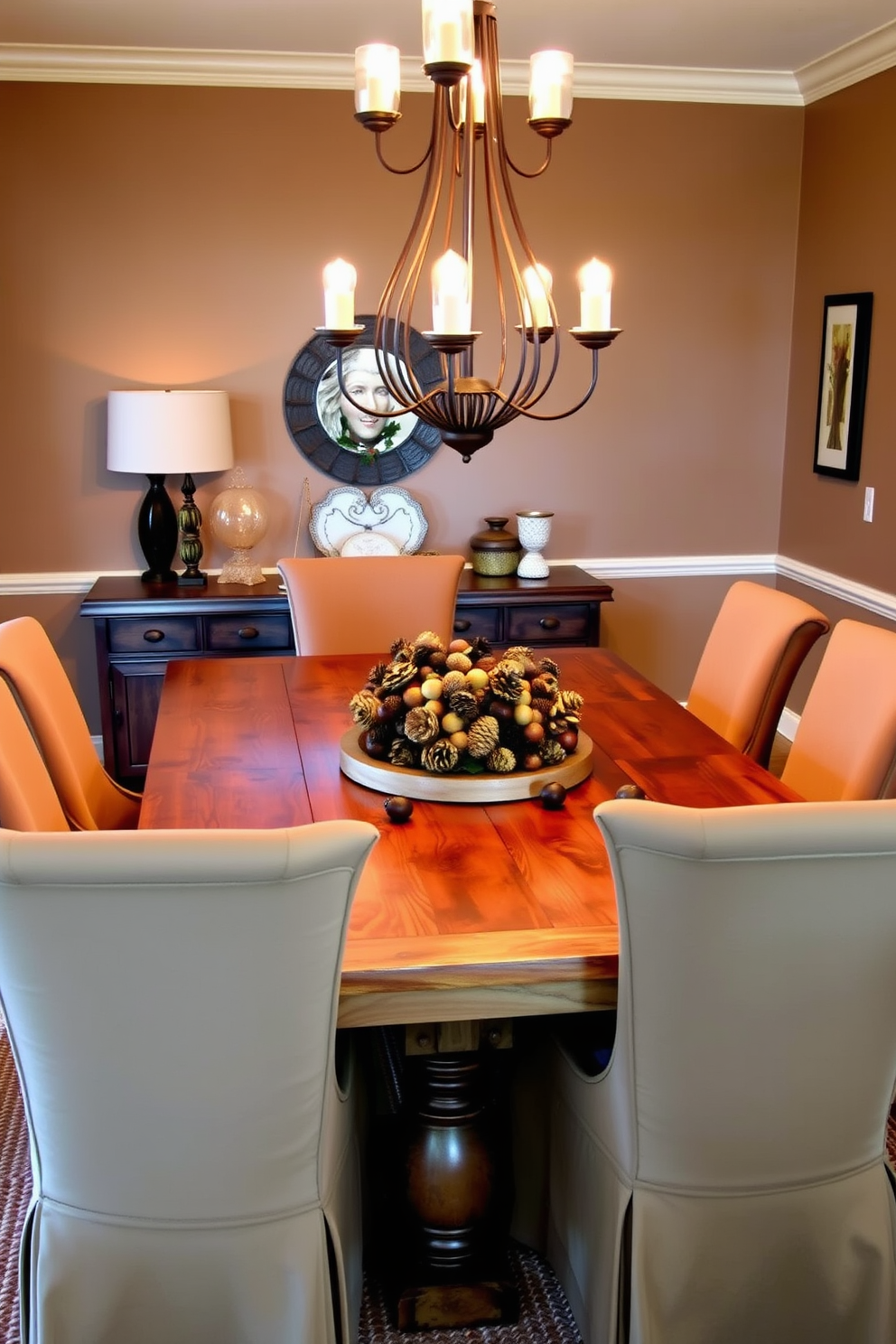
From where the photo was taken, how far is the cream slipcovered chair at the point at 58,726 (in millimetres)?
2387

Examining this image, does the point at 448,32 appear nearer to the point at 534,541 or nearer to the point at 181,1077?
the point at 181,1077

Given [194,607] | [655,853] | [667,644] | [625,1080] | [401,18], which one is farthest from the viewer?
[667,644]

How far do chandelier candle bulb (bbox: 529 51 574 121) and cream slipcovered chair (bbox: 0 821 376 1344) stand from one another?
1373mm

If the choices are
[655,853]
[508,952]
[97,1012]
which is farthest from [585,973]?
[97,1012]

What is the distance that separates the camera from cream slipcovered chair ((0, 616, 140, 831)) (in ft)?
7.83

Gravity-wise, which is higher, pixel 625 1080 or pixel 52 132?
pixel 52 132

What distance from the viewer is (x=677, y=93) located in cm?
436

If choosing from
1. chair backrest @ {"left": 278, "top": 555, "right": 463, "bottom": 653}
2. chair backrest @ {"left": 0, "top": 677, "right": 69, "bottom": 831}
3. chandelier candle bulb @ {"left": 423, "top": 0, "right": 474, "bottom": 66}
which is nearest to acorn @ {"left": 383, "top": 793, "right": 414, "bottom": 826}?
chair backrest @ {"left": 0, "top": 677, "right": 69, "bottom": 831}

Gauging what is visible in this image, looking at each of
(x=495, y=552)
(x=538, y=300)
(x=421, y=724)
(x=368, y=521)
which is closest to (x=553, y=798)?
(x=421, y=724)

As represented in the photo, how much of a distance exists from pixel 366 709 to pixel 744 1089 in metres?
0.95

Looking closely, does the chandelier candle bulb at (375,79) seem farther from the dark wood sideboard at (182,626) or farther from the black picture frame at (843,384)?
the black picture frame at (843,384)

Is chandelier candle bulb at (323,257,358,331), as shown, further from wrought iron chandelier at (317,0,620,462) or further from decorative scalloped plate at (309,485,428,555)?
decorative scalloped plate at (309,485,428,555)

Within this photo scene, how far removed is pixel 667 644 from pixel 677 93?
2.00 metres

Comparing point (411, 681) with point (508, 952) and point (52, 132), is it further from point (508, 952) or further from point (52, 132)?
point (52, 132)
